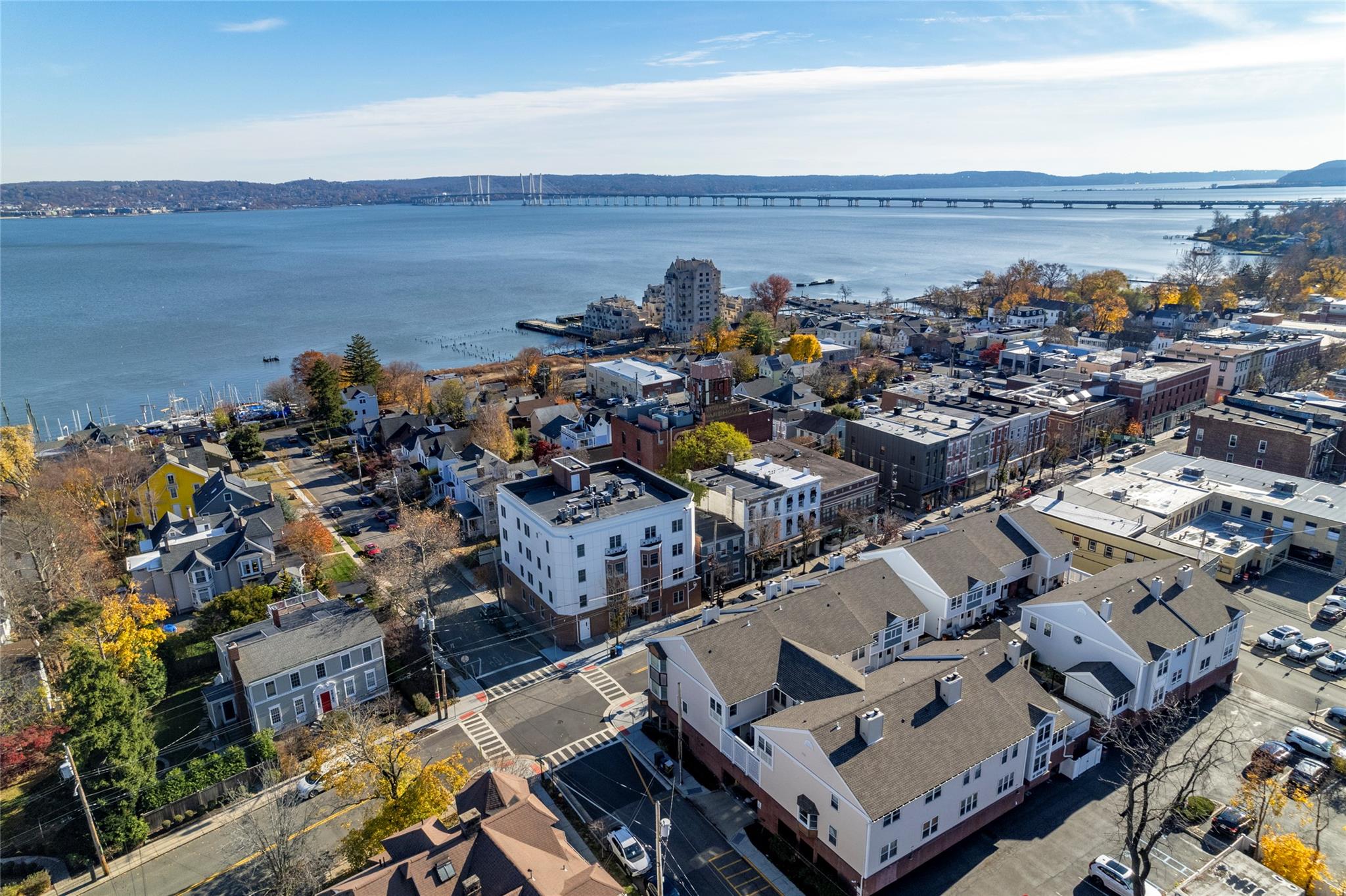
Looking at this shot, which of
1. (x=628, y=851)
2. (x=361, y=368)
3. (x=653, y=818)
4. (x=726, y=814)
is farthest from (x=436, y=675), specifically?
(x=361, y=368)

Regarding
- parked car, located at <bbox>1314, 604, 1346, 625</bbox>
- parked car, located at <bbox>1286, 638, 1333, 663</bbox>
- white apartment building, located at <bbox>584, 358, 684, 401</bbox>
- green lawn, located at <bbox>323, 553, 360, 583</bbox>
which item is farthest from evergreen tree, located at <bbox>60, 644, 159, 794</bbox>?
white apartment building, located at <bbox>584, 358, 684, 401</bbox>

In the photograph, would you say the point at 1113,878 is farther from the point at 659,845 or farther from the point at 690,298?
the point at 690,298

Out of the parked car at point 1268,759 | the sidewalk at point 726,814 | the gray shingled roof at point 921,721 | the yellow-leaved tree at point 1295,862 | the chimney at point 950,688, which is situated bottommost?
the sidewalk at point 726,814

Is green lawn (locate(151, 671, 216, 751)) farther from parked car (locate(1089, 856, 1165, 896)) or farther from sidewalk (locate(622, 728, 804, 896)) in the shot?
parked car (locate(1089, 856, 1165, 896))

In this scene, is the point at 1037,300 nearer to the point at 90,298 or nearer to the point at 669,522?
the point at 669,522

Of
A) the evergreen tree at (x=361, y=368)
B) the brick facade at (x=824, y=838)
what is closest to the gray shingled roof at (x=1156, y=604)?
the brick facade at (x=824, y=838)

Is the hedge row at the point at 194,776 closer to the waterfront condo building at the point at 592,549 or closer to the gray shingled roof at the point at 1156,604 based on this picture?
the waterfront condo building at the point at 592,549
